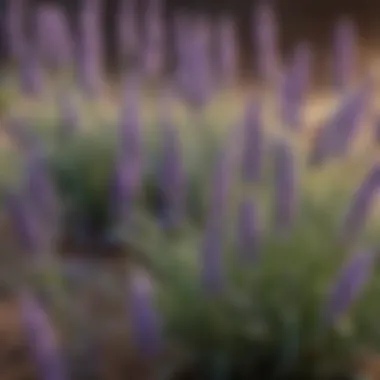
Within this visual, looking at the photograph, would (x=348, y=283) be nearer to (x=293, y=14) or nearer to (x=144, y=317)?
(x=144, y=317)

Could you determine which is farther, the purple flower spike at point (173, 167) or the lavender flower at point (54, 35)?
the lavender flower at point (54, 35)

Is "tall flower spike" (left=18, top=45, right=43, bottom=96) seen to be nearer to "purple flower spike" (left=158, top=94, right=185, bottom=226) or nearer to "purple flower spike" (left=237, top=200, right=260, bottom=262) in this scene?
"purple flower spike" (left=158, top=94, right=185, bottom=226)

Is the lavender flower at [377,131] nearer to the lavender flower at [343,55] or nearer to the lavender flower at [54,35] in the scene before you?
the lavender flower at [343,55]

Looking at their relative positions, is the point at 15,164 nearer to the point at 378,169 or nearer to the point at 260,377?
the point at 260,377

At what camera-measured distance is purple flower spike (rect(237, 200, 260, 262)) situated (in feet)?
3.58

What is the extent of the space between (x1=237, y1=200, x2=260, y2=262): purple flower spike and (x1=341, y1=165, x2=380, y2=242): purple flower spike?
0.38 ft

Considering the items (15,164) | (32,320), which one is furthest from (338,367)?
(15,164)

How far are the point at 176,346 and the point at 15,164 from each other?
0.59 m

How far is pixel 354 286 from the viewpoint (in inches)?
41.9

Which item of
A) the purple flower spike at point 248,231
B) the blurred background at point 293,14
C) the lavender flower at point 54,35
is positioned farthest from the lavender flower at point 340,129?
the blurred background at point 293,14

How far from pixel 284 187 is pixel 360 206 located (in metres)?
0.09

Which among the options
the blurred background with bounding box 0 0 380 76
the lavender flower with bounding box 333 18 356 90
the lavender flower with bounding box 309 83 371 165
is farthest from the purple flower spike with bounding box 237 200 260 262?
the blurred background with bounding box 0 0 380 76

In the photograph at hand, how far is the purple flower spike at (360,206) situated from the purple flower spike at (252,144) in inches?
4.8

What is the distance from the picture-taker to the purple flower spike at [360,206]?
1073mm
